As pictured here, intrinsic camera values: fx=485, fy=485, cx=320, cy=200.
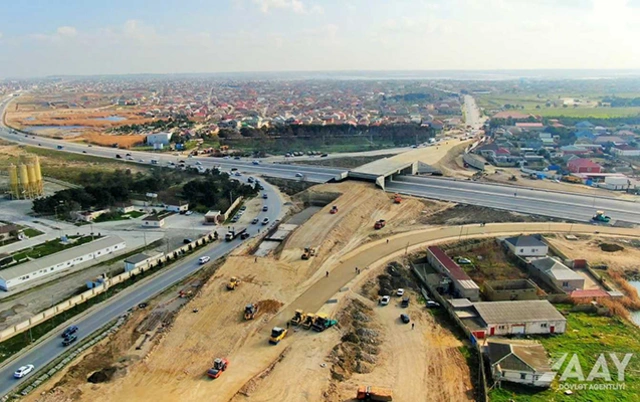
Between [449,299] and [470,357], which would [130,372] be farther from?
[449,299]

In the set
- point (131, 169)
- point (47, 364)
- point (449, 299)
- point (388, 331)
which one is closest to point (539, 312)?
point (449, 299)

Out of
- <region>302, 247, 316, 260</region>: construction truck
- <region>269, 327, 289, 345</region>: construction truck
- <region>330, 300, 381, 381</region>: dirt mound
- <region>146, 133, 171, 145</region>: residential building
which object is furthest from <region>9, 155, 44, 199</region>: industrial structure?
<region>330, 300, 381, 381</region>: dirt mound

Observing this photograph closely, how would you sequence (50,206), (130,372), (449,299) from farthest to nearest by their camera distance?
(50,206) < (449,299) < (130,372)

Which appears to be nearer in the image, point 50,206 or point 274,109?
point 50,206

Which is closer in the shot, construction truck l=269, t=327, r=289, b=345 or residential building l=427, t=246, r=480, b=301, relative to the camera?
construction truck l=269, t=327, r=289, b=345

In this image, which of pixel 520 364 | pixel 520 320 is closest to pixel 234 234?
pixel 520 320

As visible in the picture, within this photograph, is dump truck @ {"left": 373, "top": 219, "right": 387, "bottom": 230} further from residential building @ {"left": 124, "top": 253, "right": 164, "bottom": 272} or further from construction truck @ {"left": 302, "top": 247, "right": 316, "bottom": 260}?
residential building @ {"left": 124, "top": 253, "right": 164, "bottom": 272}
